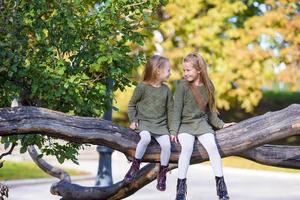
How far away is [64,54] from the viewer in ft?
25.4

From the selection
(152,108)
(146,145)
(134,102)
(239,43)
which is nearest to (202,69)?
(152,108)

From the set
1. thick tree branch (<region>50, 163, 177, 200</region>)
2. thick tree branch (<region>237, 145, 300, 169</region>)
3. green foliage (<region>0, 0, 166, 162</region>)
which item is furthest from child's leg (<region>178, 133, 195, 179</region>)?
green foliage (<region>0, 0, 166, 162</region>)

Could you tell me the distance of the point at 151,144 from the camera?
20.6 feet

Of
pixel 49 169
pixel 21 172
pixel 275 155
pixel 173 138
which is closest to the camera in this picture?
pixel 173 138

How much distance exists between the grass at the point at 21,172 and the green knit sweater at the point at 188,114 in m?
10.8

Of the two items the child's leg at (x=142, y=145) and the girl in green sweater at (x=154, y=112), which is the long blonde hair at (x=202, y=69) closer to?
the girl in green sweater at (x=154, y=112)

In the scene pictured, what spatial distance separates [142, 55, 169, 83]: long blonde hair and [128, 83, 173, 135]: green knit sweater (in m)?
0.10

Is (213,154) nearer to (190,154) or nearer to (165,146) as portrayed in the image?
(190,154)

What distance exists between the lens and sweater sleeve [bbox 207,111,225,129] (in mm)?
6406

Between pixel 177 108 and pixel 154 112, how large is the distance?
22 cm

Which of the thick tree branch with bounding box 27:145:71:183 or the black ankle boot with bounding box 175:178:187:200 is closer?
the black ankle boot with bounding box 175:178:187:200

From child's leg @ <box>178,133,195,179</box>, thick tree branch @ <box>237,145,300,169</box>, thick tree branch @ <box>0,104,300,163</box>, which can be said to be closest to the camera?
thick tree branch @ <box>0,104,300,163</box>

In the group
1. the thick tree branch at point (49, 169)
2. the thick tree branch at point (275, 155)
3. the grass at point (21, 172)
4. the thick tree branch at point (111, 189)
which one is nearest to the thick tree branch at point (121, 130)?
the thick tree branch at point (275, 155)

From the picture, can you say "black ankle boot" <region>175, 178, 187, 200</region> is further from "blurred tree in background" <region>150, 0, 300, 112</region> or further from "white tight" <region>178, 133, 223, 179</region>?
"blurred tree in background" <region>150, 0, 300, 112</region>
